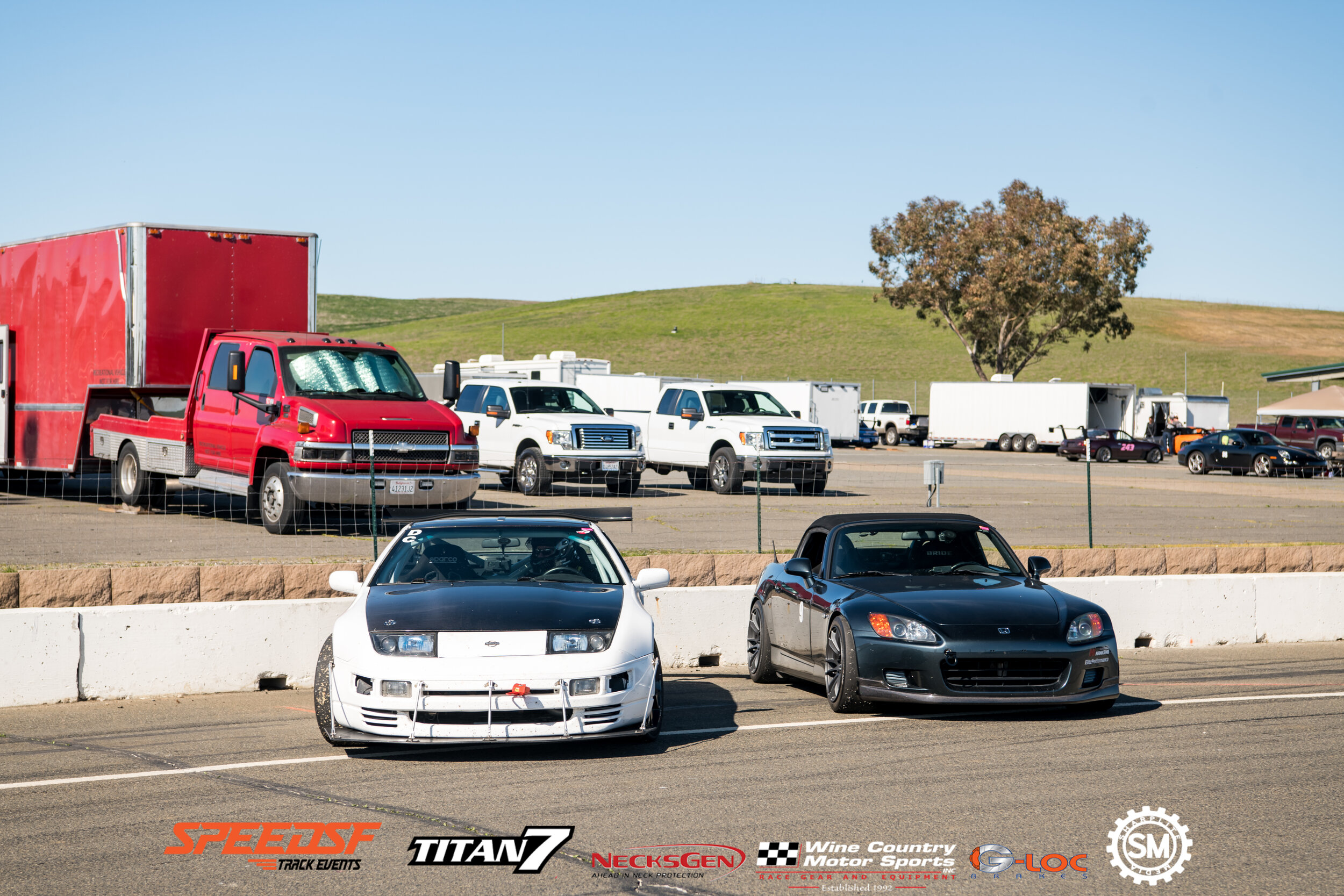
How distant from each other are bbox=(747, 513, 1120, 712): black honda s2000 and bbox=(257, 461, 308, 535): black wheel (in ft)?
25.9

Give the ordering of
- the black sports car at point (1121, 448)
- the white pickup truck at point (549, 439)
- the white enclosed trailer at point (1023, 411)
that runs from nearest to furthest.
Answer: the white pickup truck at point (549, 439)
the black sports car at point (1121, 448)
the white enclosed trailer at point (1023, 411)

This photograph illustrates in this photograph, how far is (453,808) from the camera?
20.3ft

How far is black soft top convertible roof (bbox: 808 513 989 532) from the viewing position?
9.76 metres

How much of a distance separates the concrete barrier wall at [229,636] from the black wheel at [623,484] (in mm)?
12443

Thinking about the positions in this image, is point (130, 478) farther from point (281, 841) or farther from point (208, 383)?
point (281, 841)

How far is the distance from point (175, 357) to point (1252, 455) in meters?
31.4

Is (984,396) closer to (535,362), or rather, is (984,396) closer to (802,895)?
(535,362)

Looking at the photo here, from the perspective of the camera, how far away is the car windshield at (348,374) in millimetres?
17016

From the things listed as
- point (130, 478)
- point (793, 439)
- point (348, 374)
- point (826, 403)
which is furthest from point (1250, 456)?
point (130, 478)

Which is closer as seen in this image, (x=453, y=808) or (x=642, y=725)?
(x=453, y=808)

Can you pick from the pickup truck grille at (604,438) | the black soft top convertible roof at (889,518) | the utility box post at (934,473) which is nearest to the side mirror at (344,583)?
the black soft top convertible roof at (889,518)

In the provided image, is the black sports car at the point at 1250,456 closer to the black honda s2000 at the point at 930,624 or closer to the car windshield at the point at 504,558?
the black honda s2000 at the point at 930,624

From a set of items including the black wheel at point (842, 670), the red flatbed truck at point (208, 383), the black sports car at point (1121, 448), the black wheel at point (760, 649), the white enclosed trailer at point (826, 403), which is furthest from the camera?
the white enclosed trailer at point (826, 403)

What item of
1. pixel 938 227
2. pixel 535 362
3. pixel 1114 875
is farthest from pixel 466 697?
pixel 938 227
